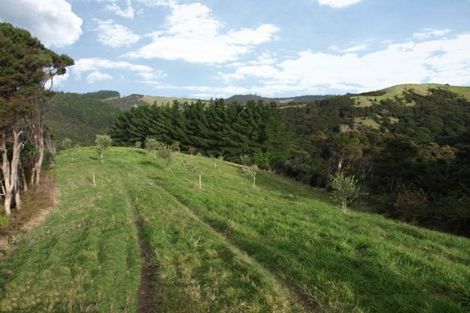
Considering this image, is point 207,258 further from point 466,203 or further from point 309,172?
point 309,172

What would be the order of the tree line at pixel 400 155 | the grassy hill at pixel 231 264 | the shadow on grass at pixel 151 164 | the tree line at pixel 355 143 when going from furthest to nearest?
the shadow on grass at pixel 151 164 < the tree line at pixel 355 143 < the tree line at pixel 400 155 < the grassy hill at pixel 231 264

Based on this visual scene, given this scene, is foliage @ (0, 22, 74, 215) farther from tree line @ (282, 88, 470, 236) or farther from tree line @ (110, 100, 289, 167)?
tree line @ (110, 100, 289, 167)

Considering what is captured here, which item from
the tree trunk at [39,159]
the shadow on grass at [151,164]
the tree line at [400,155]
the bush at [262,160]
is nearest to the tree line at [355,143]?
the bush at [262,160]

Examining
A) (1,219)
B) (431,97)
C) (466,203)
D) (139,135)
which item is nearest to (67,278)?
(1,219)

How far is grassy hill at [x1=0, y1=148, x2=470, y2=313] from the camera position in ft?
43.3

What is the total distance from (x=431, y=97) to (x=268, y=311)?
201717 millimetres

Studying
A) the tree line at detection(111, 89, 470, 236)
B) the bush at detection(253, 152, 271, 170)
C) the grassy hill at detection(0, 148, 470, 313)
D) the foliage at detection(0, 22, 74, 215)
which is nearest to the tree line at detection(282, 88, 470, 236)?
the tree line at detection(111, 89, 470, 236)

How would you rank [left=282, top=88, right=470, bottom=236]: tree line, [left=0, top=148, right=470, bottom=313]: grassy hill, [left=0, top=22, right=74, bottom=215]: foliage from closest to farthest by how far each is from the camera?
1. [left=0, top=148, right=470, bottom=313]: grassy hill
2. [left=0, top=22, right=74, bottom=215]: foliage
3. [left=282, top=88, right=470, bottom=236]: tree line

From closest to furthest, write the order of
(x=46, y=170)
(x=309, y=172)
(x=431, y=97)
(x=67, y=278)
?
1. (x=67, y=278)
2. (x=46, y=170)
3. (x=309, y=172)
4. (x=431, y=97)

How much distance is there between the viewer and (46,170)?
5569cm

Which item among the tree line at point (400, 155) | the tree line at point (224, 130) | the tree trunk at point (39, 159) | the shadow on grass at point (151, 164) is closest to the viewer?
the tree line at point (400, 155)

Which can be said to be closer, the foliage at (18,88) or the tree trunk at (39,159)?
the foliage at (18,88)

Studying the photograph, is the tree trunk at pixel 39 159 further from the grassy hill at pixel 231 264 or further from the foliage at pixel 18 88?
the grassy hill at pixel 231 264

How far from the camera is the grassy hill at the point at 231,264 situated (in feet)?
43.3
